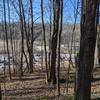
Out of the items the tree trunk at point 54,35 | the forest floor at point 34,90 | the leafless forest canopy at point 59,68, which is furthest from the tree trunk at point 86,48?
the tree trunk at point 54,35

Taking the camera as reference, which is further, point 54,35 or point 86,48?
point 54,35

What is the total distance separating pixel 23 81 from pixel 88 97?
14.2m

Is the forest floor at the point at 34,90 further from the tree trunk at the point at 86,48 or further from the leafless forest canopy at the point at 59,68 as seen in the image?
the tree trunk at the point at 86,48

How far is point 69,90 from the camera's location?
1792 cm

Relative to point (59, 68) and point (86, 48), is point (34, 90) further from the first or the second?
point (86, 48)

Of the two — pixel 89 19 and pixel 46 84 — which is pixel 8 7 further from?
pixel 89 19

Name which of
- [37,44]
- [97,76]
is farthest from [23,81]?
[37,44]

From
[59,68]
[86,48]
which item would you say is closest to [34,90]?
[59,68]

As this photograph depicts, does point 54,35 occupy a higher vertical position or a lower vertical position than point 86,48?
higher

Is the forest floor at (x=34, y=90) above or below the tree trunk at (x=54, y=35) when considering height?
below

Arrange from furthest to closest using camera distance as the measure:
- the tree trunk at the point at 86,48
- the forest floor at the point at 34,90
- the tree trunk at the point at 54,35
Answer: the tree trunk at the point at 54,35 → the forest floor at the point at 34,90 → the tree trunk at the point at 86,48

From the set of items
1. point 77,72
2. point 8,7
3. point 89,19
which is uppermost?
point 8,7

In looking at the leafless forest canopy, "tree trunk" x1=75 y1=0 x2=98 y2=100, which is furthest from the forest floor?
"tree trunk" x1=75 y1=0 x2=98 y2=100

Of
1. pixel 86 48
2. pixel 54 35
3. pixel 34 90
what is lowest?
pixel 34 90
